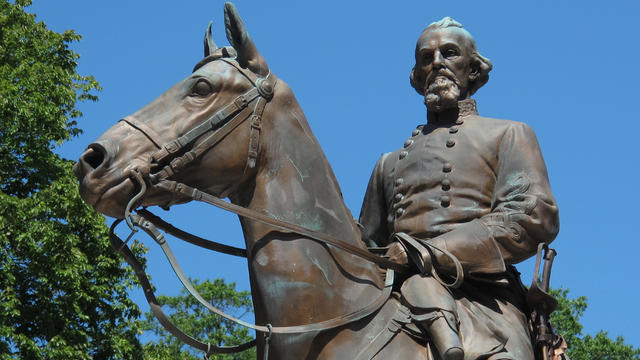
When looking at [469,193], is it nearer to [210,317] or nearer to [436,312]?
[436,312]

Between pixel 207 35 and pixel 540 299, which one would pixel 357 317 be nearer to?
pixel 540 299

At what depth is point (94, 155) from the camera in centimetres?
733

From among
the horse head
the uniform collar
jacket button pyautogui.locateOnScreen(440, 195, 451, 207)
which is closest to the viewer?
the horse head

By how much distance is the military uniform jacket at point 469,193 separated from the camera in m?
7.77

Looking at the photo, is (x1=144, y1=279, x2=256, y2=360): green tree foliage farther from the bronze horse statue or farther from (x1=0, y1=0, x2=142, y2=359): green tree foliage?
the bronze horse statue

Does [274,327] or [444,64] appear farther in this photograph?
[444,64]

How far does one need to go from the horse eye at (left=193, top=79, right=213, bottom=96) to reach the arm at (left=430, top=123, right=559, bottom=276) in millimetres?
1778

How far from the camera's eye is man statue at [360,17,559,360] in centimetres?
743

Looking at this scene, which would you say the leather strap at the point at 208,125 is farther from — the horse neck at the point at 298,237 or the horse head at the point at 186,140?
the horse neck at the point at 298,237

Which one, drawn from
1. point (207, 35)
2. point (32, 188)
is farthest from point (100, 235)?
point (207, 35)

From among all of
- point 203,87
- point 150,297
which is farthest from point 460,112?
point 150,297

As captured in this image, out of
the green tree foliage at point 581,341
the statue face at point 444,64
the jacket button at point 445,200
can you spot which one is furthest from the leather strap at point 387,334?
the green tree foliage at point 581,341

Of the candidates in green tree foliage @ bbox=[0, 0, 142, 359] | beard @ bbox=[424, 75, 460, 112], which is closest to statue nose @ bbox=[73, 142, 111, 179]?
beard @ bbox=[424, 75, 460, 112]

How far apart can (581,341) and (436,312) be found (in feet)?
106
